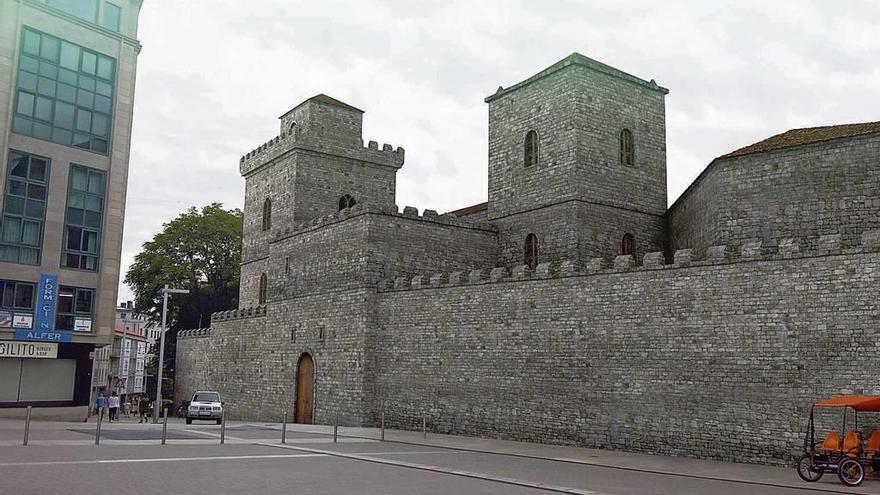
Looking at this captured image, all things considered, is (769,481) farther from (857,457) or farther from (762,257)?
(762,257)

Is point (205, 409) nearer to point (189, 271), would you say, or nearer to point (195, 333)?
point (195, 333)

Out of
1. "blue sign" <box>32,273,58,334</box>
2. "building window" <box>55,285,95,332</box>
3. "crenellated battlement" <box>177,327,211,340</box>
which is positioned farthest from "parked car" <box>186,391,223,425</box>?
"crenellated battlement" <box>177,327,211,340</box>

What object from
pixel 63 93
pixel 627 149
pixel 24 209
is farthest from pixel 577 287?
pixel 63 93

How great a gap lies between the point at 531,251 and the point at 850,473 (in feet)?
54.0

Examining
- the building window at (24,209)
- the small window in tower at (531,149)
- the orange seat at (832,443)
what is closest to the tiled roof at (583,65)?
the small window in tower at (531,149)

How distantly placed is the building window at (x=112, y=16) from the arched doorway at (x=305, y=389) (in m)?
17.5

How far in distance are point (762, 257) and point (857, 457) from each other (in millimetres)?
5398

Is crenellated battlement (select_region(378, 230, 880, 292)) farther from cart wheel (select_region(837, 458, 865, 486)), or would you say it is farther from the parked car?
the parked car

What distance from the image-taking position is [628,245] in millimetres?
29562

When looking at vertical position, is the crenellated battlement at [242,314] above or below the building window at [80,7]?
below

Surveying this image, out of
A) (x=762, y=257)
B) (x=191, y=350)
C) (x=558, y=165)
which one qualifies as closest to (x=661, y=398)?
(x=762, y=257)

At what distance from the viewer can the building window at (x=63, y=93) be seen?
30.9m

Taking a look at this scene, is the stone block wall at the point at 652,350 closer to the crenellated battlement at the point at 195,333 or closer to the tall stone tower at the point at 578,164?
the tall stone tower at the point at 578,164

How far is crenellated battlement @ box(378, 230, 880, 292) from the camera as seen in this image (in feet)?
57.1
